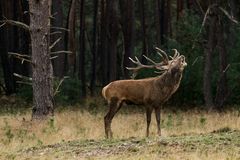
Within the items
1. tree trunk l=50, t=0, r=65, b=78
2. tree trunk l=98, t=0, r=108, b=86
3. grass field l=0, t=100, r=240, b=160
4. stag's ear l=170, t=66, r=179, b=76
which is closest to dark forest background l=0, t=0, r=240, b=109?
tree trunk l=50, t=0, r=65, b=78

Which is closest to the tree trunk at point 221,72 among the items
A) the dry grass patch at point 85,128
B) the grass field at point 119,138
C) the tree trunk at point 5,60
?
the grass field at point 119,138

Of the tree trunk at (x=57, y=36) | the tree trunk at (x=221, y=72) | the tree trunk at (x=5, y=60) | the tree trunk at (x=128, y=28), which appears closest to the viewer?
the tree trunk at (x=221, y=72)

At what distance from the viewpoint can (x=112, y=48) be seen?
91.5 feet

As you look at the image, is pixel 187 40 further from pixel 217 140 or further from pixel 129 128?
pixel 217 140

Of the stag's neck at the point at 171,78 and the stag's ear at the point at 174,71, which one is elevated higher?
the stag's ear at the point at 174,71

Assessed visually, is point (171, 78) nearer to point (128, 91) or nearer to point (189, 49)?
point (128, 91)

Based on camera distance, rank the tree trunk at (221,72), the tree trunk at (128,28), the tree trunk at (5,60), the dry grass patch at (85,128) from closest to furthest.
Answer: the dry grass patch at (85,128)
the tree trunk at (221,72)
the tree trunk at (128,28)
the tree trunk at (5,60)

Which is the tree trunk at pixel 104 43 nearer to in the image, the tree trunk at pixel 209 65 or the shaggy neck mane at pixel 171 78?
the tree trunk at pixel 209 65

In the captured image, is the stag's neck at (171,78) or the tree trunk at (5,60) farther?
the tree trunk at (5,60)

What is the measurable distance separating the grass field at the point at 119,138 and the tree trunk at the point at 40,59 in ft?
1.81

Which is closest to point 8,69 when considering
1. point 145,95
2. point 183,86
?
point 183,86

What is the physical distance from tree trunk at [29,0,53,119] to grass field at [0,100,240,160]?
551 millimetres

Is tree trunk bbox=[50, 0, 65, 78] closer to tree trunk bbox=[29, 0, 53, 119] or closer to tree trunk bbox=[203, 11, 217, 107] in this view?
tree trunk bbox=[203, 11, 217, 107]

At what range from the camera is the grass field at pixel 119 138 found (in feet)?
34.1
